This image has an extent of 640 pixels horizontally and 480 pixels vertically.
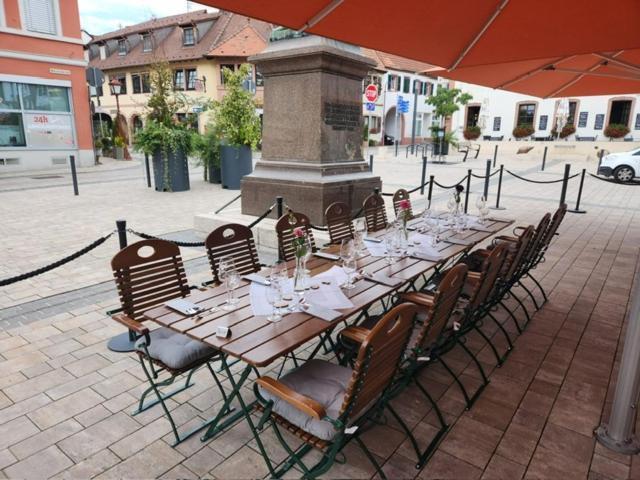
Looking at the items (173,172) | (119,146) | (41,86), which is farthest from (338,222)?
(119,146)

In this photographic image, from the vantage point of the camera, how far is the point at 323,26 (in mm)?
3139

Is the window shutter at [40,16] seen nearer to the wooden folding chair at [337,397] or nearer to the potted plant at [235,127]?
the potted plant at [235,127]

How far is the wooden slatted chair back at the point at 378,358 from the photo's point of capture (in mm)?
1780

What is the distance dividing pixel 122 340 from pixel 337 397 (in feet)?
7.35

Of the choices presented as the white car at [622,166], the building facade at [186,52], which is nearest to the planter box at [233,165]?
the white car at [622,166]

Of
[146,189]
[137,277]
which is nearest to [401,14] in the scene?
[137,277]

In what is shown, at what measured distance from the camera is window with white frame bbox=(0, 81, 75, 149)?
15828 millimetres

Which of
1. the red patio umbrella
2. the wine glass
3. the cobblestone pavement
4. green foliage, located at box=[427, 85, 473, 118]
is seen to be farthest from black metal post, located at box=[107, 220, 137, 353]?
green foliage, located at box=[427, 85, 473, 118]

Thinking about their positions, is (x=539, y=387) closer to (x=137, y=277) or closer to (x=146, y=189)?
(x=137, y=277)

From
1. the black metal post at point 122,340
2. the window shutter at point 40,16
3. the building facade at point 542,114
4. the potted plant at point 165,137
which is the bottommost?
the black metal post at point 122,340

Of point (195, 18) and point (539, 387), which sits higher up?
point (195, 18)

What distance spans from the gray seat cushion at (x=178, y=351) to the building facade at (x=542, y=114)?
1202 inches

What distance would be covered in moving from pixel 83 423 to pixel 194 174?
13856 mm

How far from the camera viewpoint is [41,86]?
16.5m
